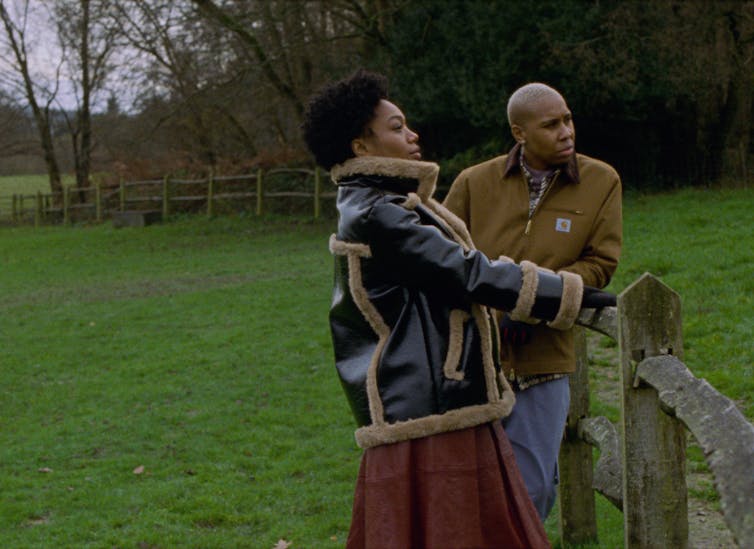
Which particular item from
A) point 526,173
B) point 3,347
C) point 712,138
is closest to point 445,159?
point 712,138

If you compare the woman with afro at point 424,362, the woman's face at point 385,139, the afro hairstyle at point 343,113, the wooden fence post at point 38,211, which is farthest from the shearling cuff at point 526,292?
the wooden fence post at point 38,211

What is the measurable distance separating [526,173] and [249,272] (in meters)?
14.7

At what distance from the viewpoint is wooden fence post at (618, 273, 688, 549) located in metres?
2.93

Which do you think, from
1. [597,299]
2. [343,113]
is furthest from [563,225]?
[343,113]

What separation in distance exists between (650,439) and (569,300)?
1.57 feet

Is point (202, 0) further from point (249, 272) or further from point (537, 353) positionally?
point (537, 353)

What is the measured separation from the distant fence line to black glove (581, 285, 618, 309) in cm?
2237

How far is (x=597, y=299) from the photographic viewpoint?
3.09 m

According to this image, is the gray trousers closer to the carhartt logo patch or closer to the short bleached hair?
the carhartt logo patch

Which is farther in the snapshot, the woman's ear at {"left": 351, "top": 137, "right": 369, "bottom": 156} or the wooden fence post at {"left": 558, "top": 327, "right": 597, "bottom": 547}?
the wooden fence post at {"left": 558, "top": 327, "right": 597, "bottom": 547}

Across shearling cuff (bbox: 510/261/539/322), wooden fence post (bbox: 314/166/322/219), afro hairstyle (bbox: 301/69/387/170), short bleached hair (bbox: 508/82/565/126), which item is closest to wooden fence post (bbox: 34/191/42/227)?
wooden fence post (bbox: 314/166/322/219)

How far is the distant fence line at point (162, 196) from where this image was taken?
89.6 feet

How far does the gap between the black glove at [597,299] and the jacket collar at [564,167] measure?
Answer: 0.70 m

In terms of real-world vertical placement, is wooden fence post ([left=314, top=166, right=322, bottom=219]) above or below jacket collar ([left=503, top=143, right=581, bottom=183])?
below
